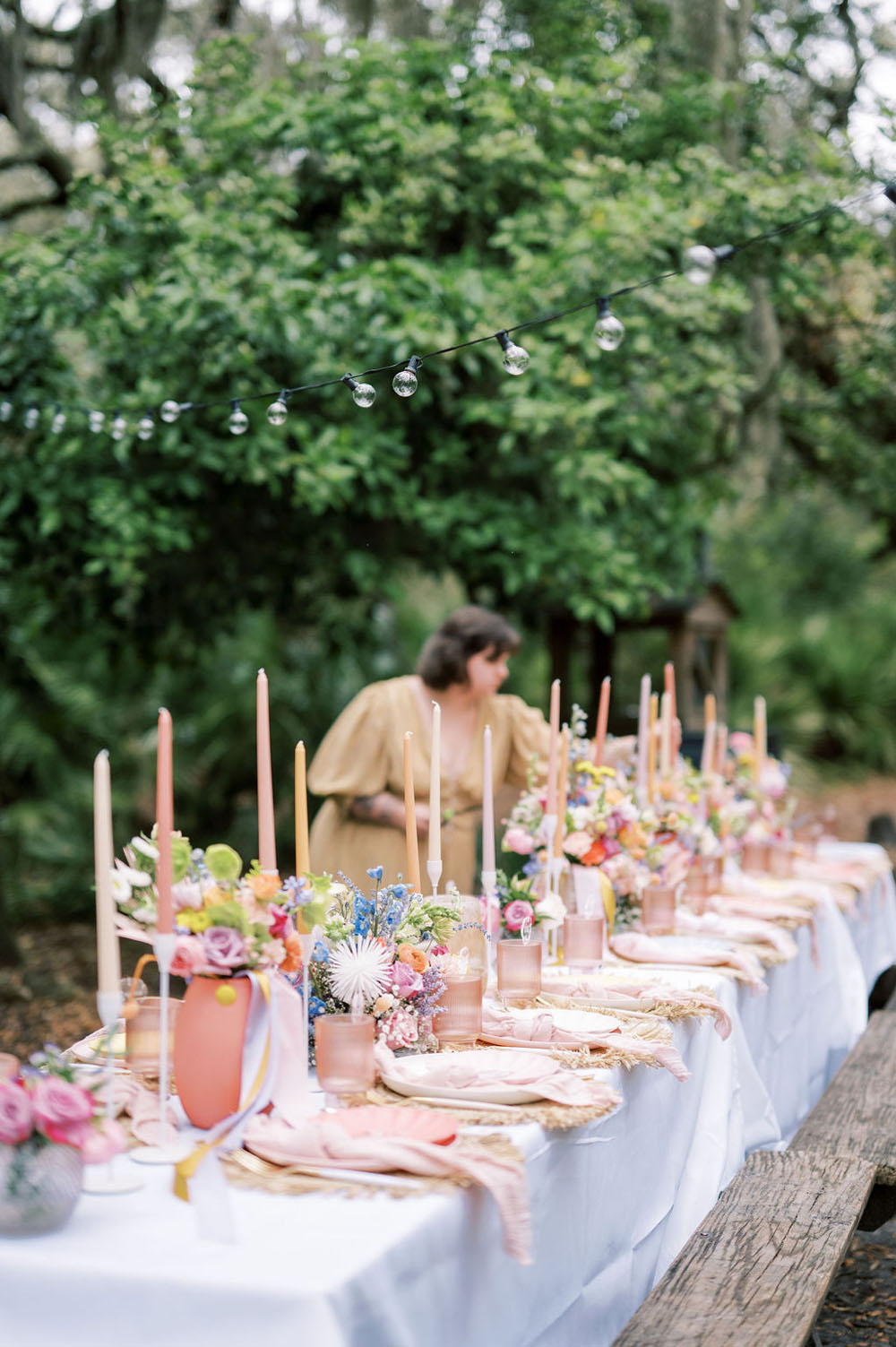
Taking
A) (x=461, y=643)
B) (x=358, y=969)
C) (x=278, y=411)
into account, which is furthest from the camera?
(x=461, y=643)

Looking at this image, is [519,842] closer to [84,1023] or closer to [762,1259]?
[762,1259]

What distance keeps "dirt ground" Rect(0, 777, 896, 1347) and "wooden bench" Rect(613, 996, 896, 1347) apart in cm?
44

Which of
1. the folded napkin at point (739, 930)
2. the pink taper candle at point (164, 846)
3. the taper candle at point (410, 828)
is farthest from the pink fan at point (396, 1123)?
the folded napkin at point (739, 930)

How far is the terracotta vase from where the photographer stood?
230 cm

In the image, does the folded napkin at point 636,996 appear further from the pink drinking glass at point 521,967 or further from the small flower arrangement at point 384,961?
the small flower arrangement at point 384,961

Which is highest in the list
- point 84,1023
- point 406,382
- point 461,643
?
point 406,382

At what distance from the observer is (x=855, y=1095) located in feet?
13.2

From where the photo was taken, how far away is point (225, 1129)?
2.22 meters

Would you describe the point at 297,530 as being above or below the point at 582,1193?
above

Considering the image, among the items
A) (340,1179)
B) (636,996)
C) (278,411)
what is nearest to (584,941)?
(636,996)

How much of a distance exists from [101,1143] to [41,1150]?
0.29ft

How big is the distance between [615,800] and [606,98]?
4623 mm

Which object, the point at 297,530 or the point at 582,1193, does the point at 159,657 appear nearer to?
the point at 297,530

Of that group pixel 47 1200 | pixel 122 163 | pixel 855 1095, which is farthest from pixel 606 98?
pixel 47 1200
